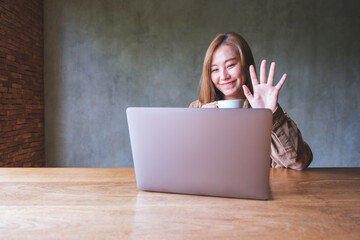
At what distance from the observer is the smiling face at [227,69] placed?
5.50 ft

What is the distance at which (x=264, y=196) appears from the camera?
724mm

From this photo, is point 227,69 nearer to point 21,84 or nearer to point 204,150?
point 204,150

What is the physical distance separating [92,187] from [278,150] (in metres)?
0.77

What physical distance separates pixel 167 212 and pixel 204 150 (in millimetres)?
184

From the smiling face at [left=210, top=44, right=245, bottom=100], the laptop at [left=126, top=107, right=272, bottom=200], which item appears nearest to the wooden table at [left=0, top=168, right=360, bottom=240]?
the laptop at [left=126, top=107, right=272, bottom=200]

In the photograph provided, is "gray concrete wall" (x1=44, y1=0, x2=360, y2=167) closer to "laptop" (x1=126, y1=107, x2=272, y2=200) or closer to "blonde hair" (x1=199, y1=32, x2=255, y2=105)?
"blonde hair" (x1=199, y1=32, x2=255, y2=105)

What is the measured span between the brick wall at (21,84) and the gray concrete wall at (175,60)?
6.1 inches

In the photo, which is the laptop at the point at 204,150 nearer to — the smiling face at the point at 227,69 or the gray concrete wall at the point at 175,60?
the smiling face at the point at 227,69

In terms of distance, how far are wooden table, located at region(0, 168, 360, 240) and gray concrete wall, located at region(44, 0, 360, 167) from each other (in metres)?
2.73

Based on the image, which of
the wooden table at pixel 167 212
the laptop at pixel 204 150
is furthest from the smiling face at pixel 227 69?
the laptop at pixel 204 150

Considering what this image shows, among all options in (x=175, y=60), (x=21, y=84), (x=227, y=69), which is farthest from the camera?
(x=175, y=60)

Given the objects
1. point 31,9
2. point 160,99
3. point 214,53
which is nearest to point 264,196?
point 214,53

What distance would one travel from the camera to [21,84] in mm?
3102

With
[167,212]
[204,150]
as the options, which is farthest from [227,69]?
[167,212]
